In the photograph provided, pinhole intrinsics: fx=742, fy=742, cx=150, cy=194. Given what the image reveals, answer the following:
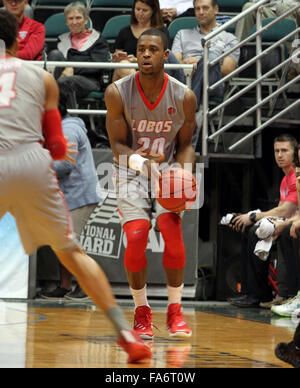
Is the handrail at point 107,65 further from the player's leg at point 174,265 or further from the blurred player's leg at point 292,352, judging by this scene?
the blurred player's leg at point 292,352

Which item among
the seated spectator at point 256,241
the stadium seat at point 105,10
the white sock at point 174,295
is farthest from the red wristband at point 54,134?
the stadium seat at point 105,10

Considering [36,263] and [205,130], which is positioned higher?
[205,130]

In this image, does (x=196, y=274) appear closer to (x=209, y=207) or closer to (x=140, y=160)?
(x=209, y=207)

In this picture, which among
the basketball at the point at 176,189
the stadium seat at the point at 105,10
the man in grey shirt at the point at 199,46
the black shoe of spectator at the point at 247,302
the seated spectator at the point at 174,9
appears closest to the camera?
the basketball at the point at 176,189

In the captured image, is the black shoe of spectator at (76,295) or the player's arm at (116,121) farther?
the black shoe of spectator at (76,295)

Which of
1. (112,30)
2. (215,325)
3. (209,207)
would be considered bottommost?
(215,325)

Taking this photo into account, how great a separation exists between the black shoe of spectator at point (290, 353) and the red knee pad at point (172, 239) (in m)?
1.54

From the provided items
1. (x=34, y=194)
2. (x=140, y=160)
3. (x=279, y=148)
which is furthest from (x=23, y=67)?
(x=279, y=148)

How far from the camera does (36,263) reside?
834 centimetres

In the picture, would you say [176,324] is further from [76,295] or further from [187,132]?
[76,295]

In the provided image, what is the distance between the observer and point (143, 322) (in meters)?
5.20

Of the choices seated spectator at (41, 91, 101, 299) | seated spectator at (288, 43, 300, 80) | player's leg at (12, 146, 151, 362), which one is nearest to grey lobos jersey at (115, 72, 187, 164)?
player's leg at (12, 146, 151, 362)

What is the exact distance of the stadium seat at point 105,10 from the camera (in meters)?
11.0
